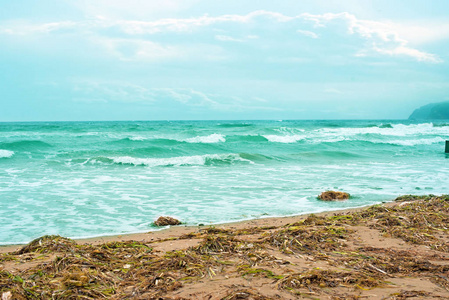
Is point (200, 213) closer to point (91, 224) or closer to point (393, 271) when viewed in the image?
point (91, 224)

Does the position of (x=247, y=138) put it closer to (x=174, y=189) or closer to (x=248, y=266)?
(x=174, y=189)

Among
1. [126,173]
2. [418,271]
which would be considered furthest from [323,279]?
[126,173]

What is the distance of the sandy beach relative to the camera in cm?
292

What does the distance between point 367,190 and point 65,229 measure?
7198 mm

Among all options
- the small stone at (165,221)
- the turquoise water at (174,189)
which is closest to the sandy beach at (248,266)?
the small stone at (165,221)

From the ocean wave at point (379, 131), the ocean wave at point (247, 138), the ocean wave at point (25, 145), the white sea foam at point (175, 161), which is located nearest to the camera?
the white sea foam at point (175, 161)

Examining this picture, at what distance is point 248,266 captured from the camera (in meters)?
3.51

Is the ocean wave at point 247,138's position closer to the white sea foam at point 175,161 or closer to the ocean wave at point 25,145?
the white sea foam at point 175,161

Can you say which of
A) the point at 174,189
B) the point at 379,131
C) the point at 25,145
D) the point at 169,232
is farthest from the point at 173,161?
the point at 379,131

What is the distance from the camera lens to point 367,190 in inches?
364

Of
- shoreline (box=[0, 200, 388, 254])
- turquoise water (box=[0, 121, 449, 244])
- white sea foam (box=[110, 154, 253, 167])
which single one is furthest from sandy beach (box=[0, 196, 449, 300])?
white sea foam (box=[110, 154, 253, 167])

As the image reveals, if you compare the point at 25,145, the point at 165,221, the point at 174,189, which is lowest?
the point at 174,189

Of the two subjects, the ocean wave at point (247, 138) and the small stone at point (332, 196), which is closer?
the small stone at point (332, 196)

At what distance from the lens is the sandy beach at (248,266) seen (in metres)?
2.92
